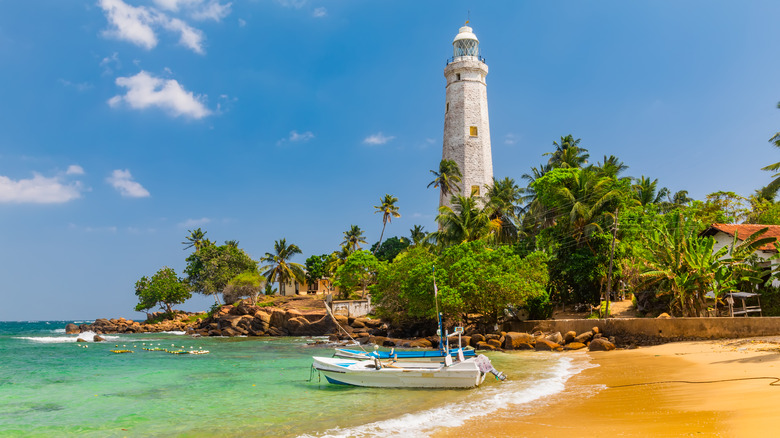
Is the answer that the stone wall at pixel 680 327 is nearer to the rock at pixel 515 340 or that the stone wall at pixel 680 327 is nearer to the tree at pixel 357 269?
the rock at pixel 515 340

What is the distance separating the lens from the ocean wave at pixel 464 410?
37.3 feet

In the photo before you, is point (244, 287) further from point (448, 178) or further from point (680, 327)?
point (680, 327)

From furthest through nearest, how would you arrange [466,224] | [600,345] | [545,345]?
[466,224] → [545,345] → [600,345]

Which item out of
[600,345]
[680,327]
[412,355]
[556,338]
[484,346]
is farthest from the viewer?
[484,346]

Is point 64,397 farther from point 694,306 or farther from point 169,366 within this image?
point 694,306

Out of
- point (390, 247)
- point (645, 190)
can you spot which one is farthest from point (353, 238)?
point (645, 190)

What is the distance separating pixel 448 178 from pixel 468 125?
267 inches

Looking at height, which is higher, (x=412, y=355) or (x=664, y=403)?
(x=412, y=355)

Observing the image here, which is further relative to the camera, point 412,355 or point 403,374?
point 412,355

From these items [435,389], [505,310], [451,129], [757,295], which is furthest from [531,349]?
[451,129]

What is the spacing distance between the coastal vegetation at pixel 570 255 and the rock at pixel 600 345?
4.24 meters

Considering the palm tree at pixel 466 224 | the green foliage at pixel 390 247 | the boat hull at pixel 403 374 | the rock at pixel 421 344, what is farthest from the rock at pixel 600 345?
the green foliage at pixel 390 247

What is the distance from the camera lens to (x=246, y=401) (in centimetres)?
1655

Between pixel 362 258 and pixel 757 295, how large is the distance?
3452cm
